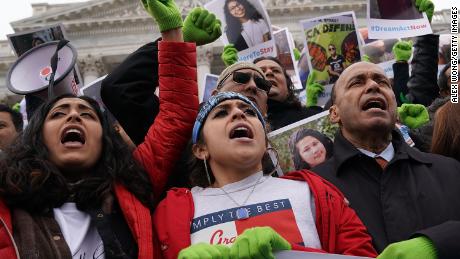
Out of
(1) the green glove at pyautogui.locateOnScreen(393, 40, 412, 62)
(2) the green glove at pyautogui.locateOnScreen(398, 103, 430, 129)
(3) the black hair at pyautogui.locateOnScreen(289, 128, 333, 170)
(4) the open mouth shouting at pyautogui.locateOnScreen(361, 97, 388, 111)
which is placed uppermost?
(4) the open mouth shouting at pyautogui.locateOnScreen(361, 97, 388, 111)

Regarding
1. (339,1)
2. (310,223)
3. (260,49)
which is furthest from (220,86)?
(339,1)

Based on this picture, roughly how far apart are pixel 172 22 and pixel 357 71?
3.43ft

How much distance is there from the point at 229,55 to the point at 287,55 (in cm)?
146

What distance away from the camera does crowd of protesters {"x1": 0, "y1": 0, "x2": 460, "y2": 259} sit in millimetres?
2127

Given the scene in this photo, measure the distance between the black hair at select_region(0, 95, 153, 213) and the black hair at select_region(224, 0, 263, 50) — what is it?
3343 millimetres

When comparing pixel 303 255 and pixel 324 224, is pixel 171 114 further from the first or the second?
pixel 303 255

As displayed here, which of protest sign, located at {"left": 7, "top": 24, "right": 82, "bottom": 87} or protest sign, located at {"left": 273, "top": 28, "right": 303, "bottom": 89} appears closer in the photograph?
protest sign, located at {"left": 7, "top": 24, "right": 82, "bottom": 87}

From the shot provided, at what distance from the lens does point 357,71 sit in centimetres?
301

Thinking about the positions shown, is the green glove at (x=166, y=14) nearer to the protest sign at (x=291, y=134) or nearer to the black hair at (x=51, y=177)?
the black hair at (x=51, y=177)

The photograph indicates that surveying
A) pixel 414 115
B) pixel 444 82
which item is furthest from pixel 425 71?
pixel 414 115

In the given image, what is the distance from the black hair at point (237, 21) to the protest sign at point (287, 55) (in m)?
0.89

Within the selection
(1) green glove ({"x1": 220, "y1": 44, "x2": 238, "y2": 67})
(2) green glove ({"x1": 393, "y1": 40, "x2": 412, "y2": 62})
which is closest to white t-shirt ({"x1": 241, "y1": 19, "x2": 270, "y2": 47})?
(1) green glove ({"x1": 220, "y1": 44, "x2": 238, "y2": 67})

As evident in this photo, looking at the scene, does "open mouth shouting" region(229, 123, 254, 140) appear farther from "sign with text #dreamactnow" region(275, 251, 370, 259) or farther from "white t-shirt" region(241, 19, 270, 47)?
"white t-shirt" region(241, 19, 270, 47)

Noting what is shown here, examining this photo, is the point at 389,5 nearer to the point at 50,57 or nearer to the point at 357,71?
the point at 357,71
